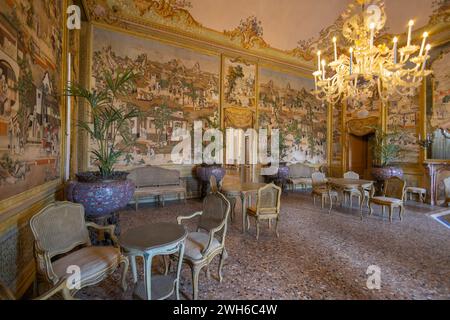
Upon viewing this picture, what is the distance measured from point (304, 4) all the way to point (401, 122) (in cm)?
532

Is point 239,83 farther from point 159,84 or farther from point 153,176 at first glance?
point 153,176

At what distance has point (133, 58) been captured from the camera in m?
6.49

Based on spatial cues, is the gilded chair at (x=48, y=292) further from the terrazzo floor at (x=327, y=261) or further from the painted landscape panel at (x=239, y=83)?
the painted landscape panel at (x=239, y=83)

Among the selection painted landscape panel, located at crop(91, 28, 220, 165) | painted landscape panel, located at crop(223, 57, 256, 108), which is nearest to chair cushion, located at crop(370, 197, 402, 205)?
painted landscape panel, located at crop(91, 28, 220, 165)

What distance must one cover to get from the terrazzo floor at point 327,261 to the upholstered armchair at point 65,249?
0.52 metres

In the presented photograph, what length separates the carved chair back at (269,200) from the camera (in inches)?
156

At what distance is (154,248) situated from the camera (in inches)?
75.4

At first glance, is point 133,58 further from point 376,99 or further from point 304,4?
point 376,99

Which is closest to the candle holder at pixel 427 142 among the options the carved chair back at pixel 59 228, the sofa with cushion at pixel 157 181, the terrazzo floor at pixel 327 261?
the terrazzo floor at pixel 327 261

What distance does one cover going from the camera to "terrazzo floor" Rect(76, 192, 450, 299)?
7.90ft

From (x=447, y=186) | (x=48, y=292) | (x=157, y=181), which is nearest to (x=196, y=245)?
(x=48, y=292)

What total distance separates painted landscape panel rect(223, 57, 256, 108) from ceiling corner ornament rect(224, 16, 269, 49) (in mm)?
677
